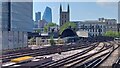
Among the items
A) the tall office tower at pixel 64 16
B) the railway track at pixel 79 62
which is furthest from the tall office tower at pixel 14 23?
the tall office tower at pixel 64 16

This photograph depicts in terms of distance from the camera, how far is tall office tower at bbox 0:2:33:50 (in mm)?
47719

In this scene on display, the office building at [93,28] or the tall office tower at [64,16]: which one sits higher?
the tall office tower at [64,16]

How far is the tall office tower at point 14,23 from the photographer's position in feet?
157

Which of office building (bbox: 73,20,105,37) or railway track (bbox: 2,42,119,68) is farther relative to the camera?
A: office building (bbox: 73,20,105,37)

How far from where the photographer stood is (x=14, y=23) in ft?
295

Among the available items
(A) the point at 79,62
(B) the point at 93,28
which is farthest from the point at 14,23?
(B) the point at 93,28

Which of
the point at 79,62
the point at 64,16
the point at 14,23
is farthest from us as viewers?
the point at 64,16

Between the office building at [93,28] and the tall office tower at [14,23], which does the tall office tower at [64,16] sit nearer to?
the office building at [93,28]

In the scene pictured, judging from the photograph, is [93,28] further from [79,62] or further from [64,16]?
[79,62]

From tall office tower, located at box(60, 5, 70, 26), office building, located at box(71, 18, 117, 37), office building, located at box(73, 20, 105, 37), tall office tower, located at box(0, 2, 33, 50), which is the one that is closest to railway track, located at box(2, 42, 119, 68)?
tall office tower, located at box(0, 2, 33, 50)

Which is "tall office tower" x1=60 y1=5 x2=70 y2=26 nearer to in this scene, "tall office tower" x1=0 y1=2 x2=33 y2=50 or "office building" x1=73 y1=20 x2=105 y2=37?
"office building" x1=73 y1=20 x2=105 y2=37

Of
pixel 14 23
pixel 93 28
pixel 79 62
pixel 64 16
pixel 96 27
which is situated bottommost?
pixel 79 62

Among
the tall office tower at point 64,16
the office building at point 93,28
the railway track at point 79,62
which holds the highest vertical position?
the tall office tower at point 64,16

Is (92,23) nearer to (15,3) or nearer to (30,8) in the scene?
(30,8)
